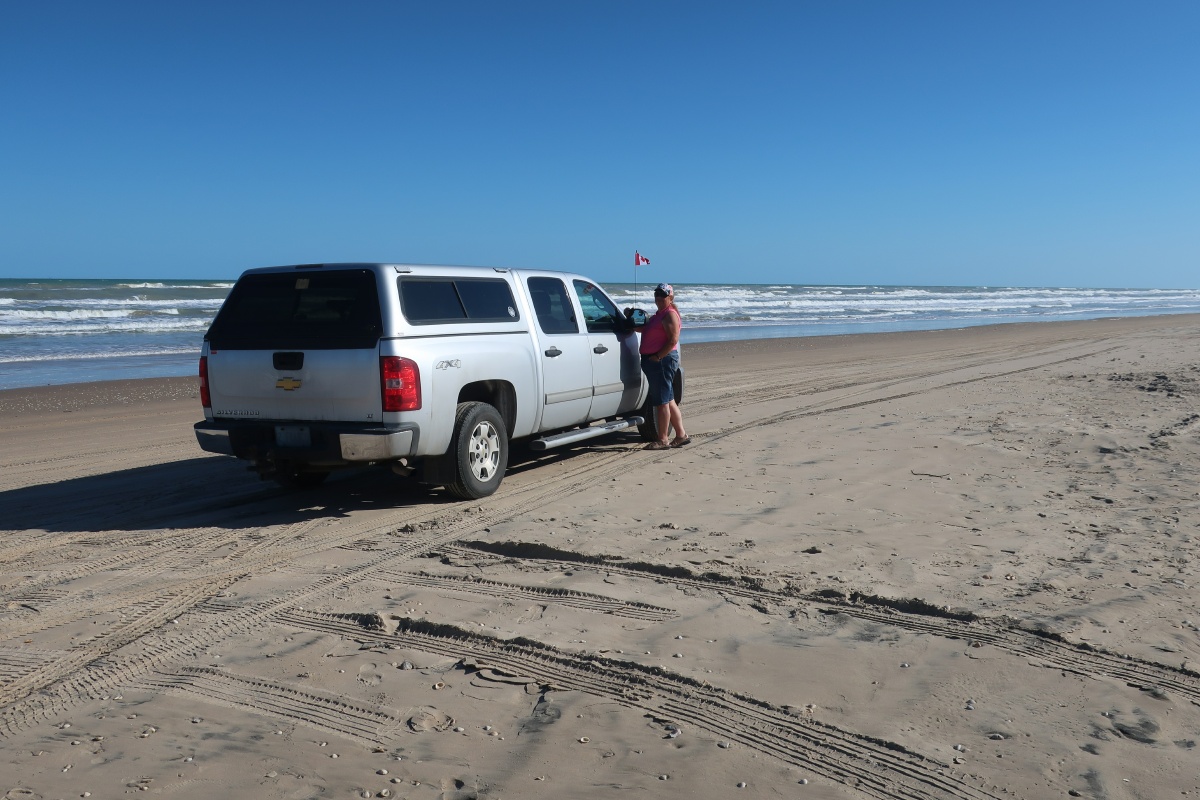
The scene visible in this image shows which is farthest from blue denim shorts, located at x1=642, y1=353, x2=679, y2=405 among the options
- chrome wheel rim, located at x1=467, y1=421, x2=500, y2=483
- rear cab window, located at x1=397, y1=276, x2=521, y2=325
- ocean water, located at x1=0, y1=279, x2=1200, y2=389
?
ocean water, located at x1=0, y1=279, x2=1200, y2=389

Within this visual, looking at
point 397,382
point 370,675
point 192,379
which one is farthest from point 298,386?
point 192,379

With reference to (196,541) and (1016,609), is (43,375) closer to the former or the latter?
(196,541)

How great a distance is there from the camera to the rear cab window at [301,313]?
22.9 ft

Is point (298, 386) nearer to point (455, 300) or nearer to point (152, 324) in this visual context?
point (455, 300)

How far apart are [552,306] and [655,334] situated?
1.33 m

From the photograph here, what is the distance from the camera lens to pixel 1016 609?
4.91 m

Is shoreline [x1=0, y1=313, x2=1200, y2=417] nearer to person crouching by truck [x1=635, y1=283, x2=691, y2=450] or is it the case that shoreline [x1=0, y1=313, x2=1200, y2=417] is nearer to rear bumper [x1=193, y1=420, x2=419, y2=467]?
rear bumper [x1=193, y1=420, x2=419, y2=467]

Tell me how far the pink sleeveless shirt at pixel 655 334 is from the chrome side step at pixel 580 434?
722mm

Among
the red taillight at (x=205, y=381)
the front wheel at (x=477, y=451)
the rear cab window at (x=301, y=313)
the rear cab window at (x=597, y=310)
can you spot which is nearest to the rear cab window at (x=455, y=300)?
the rear cab window at (x=301, y=313)

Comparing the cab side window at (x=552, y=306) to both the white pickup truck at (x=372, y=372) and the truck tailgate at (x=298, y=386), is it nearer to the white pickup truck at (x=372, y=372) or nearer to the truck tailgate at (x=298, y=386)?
the white pickup truck at (x=372, y=372)

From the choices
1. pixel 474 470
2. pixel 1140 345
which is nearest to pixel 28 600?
pixel 474 470

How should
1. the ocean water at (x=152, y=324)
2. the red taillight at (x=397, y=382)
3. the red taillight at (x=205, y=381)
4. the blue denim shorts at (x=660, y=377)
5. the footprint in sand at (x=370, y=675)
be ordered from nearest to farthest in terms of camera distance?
1. the footprint in sand at (x=370, y=675)
2. the red taillight at (x=397, y=382)
3. the red taillight at (x=205, y=381)
4. the blue denim shorts at (x=660, y=377)
5. the ocean water at (x=152, y=324)

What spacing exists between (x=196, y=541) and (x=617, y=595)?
123 inches

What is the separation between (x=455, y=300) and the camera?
7.71 m
